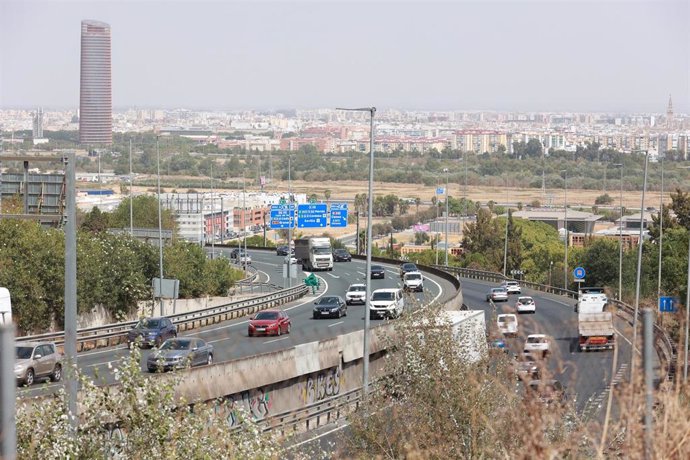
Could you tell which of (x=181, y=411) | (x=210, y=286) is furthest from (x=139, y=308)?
(x=181, y=411)

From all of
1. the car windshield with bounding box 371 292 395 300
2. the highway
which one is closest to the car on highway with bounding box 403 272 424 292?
the highway

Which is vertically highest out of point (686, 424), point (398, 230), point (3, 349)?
point (3, 349)

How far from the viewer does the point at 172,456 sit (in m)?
13.0

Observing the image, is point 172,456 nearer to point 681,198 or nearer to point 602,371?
point 602,371

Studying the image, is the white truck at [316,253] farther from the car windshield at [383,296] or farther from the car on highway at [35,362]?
the car on highway at [35,362]

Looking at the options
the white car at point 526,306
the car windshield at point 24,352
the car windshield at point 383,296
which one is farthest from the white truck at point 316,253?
the car windshield at point 24,352

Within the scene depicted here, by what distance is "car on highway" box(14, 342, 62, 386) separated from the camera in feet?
95.9

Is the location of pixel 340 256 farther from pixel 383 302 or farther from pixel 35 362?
pixel 35 362

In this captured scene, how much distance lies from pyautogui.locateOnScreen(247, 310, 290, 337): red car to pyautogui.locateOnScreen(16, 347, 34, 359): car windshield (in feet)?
50.4

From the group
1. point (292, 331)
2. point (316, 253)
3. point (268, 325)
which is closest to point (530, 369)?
point (268, 325)

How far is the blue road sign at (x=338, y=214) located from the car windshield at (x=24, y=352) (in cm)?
4946

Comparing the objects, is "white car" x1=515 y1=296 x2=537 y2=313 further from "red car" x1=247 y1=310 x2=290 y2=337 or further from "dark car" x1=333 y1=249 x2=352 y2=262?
"dark car" x1=333 y1=249 x2=352 y2=262

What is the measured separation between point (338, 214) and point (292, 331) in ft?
111

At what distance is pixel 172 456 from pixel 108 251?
40680 mm
